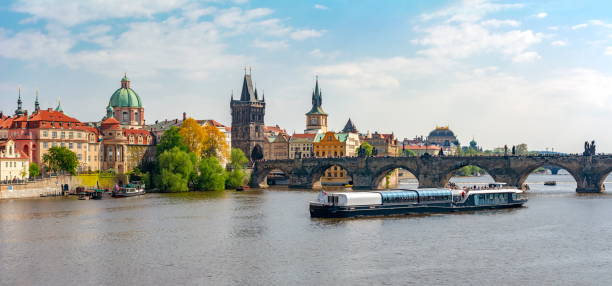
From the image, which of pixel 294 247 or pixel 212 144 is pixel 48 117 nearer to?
Result: pixel 212 144

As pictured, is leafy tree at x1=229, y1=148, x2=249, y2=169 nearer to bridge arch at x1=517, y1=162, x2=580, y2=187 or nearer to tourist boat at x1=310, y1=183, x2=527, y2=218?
bridge arch at x1=517, y1=162, x2=580, y2=187

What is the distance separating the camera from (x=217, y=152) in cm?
16850

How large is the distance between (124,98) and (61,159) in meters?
61.3

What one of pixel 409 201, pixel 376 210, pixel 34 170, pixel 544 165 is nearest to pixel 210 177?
pixel 34 170

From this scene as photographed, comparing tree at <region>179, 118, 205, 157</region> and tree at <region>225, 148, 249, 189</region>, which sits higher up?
tree at <region>179, 118, 205, 157</region>

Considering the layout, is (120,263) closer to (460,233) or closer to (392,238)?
(392,238)

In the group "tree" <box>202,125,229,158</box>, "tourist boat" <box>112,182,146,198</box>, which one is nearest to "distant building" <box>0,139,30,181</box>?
"tourist boat" <box>112,182,146,198</box>

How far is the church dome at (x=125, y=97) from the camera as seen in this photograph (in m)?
188

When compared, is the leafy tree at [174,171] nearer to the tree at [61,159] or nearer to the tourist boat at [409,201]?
the tree at [61,159]

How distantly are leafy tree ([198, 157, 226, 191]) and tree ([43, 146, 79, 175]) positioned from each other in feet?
78.6

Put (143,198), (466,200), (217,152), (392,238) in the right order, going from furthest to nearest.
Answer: (217,152) < (143,198) < (466,200) < (392,238)

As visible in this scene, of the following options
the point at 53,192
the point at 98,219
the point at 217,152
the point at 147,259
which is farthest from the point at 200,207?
the point at 217,152

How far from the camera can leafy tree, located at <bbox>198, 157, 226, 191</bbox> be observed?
470ft

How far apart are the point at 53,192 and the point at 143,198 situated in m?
16.9
